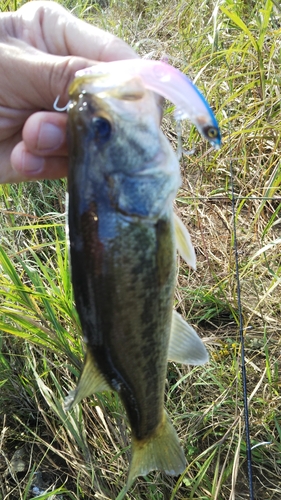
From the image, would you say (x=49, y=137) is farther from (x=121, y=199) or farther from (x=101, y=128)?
(x=121, y=199)

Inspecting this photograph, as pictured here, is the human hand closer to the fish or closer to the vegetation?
the fish

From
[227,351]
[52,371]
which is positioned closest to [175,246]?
[227,351]

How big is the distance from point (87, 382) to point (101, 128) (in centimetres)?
79

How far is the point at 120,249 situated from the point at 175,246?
18 centimetres

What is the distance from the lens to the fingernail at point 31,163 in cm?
170

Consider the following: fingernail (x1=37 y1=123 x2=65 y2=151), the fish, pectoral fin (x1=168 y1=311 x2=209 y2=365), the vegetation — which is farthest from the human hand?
pectoral fin (x1=168 y1=311 x2=209 y2=365)

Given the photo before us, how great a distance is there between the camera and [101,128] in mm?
1186

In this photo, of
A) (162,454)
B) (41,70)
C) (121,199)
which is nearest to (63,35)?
(41,70)

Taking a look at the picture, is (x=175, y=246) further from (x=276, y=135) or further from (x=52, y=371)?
(x=276, y=135)

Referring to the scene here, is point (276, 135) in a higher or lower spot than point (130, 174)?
lower

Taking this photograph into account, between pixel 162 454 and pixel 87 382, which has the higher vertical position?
pixel 87 382

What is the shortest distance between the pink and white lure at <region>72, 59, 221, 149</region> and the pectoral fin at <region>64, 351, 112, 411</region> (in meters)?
0.76

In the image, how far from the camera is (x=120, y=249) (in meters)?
1.21

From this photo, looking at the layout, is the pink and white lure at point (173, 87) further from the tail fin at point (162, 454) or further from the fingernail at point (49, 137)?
the tail fin at point (162, 454)
